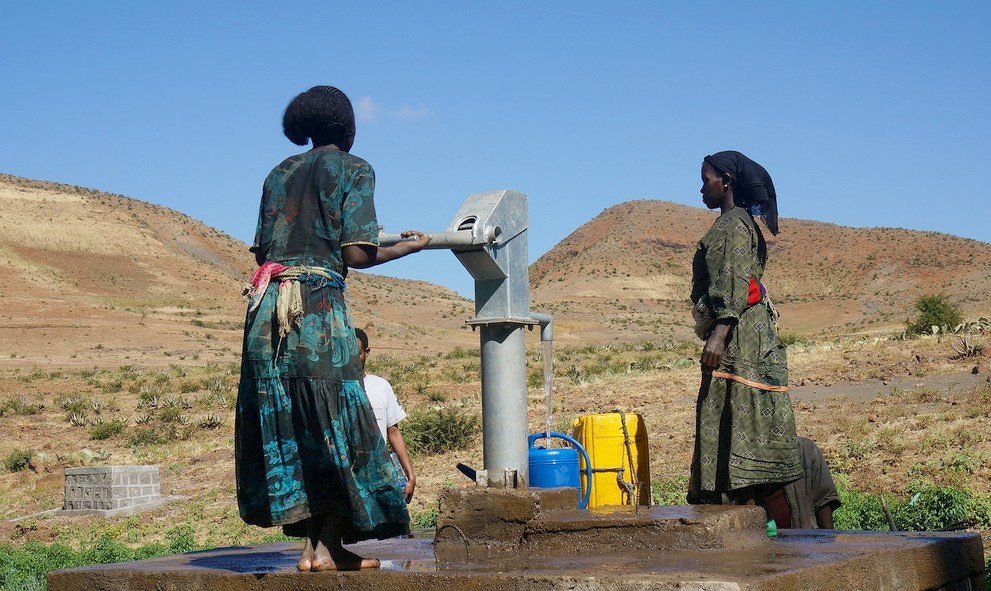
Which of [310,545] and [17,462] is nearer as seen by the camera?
[310,545]

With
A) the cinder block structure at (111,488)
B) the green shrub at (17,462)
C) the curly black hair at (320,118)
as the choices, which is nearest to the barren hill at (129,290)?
the green shrub at (17,462)

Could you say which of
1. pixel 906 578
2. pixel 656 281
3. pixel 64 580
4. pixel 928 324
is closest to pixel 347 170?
pixel 64 580

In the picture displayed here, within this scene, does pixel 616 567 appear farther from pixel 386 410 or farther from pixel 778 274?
pixel 778 274

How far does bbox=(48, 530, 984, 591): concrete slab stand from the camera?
3439 millimetres

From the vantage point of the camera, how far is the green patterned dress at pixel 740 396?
190 inches

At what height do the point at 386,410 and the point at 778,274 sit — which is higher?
the point at 778,274

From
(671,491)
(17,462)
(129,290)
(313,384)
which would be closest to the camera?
(313,384)

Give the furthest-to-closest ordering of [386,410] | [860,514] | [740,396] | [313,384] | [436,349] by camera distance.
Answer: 1. [436,349]
2. [860,514]
3. [386,410]
4. [740,396]
5. [313,384]

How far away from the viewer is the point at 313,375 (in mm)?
3723

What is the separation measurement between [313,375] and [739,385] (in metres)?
2.02

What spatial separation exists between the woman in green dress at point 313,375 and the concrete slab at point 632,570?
0.23m

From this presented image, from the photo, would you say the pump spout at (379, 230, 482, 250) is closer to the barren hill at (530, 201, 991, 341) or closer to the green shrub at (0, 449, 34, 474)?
the green shrub at (0, 449, 34, 474)

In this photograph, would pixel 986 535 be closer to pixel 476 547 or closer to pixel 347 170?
pixel 476 547

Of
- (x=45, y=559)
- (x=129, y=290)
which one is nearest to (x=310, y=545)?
(x=45, y=559)
